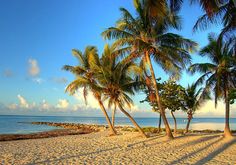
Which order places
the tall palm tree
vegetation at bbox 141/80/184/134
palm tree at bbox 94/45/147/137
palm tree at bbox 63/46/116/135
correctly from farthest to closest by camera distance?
1. vegetation at bbox 141/80/184/134
2. palm tree at bbox 63/46/116/135
3. palm tree at bbox 94/45/147/137
4. the tall palm tree

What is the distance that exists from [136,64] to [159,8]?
6.80 m

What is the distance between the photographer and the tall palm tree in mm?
13812

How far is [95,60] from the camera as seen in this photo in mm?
17016

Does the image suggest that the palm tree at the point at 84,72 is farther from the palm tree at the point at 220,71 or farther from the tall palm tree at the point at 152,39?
the palm tree at the point at 220,71

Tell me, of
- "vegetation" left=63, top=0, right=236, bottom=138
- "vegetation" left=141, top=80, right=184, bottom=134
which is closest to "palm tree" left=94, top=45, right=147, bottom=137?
"vegetation" left=63, top=0, right=236, bottom=138

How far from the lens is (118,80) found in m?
Answer: 15.2

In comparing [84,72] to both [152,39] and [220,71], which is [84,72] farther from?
[220,71]

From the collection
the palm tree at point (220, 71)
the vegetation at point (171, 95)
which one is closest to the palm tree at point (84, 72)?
the vegetation at point (171, 95)

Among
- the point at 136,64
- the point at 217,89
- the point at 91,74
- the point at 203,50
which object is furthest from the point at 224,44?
the point at 91,74

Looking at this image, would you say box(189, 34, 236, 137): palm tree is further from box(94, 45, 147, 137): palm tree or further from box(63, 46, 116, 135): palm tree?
box(63, 46, 116, 135): palm tree

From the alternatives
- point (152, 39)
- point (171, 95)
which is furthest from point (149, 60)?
point (171, 95)

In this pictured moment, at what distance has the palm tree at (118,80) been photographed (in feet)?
50.3

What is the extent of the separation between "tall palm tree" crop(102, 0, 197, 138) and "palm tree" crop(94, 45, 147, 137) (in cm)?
113

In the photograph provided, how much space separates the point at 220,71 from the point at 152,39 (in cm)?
488
